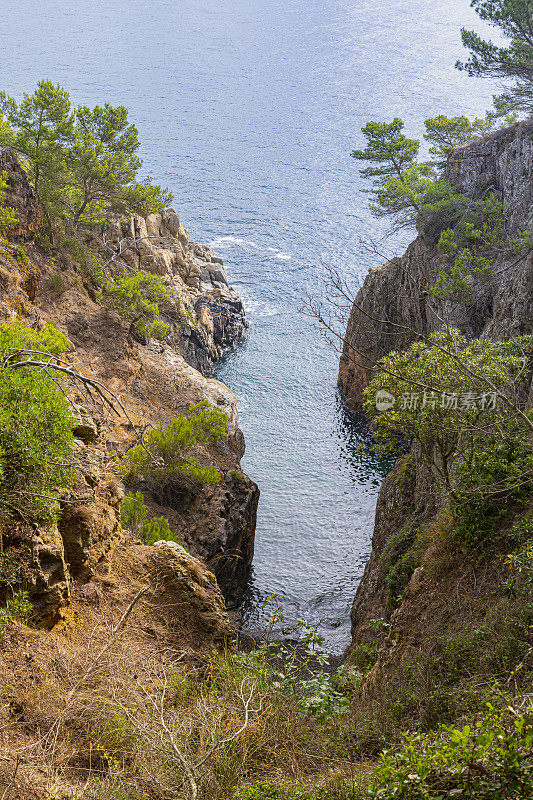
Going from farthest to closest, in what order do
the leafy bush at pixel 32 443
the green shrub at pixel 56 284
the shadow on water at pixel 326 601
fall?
the green shrub at pixel 56 284 → the shadow on water at pixel 326 601 → the leafy bush at pixel 32 443

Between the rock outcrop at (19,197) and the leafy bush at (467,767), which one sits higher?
the rock outcrop at (19,197)

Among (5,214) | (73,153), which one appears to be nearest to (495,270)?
(73,153)

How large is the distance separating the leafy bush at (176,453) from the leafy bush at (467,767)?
17747mm

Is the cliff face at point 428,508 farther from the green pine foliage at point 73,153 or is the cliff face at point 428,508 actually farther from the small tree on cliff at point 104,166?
the green pine foliage at point 73,153

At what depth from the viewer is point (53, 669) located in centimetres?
923

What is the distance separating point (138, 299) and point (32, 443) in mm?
22654

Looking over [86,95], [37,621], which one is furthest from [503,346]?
[86,95]

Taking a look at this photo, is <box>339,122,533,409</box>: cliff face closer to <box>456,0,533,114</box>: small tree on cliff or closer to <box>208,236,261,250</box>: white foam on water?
<box>456,0,533,114</box>: small tree on cliff

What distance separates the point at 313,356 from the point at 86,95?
212ft

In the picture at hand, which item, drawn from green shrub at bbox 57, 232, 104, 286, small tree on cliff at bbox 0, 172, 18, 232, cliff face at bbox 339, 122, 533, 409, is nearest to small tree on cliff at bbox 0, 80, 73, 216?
green shrub at bbox 57, 232, 104, 286

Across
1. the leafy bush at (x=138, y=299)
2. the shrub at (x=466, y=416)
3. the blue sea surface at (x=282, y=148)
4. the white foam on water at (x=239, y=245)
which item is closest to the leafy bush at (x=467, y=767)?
the shrub at (x=466, y=416)

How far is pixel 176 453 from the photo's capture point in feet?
78.2

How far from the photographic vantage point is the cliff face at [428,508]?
11.6 m

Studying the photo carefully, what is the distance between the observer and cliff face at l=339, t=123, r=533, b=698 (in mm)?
11578
